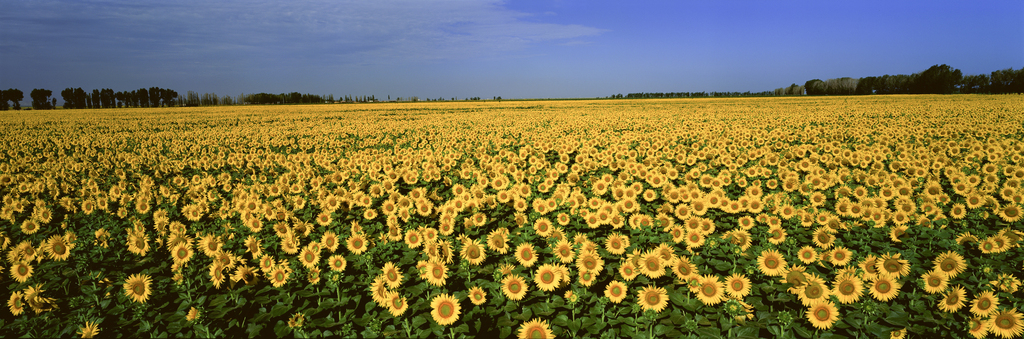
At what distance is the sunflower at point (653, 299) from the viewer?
397cm

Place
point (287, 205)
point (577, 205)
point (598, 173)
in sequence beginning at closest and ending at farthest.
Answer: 1. point (577, 205)
2. point (287, 205)
3. point (598, 173)

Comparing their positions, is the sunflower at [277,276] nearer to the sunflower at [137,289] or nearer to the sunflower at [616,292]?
the sunflower at [137,289]

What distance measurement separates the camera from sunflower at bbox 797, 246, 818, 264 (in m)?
4.81

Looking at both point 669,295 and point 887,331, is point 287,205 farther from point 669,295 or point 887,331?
point 887,331

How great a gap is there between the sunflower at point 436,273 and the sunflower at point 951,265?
5.34 meters

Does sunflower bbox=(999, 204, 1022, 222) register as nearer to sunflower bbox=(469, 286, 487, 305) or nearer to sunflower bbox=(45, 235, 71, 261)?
sunflower bbox=(469, 286, 487, 305)

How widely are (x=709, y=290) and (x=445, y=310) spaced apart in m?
2.73

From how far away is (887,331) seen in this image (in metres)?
3.67

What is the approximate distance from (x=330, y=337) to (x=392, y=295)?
0.72 meters

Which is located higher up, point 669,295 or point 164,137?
point 164,137

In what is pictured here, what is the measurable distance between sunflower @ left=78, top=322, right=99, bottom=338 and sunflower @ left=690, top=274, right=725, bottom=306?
19.1 ft

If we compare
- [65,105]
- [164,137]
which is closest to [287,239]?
[164,137]

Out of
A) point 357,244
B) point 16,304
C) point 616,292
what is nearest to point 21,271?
point 16,304

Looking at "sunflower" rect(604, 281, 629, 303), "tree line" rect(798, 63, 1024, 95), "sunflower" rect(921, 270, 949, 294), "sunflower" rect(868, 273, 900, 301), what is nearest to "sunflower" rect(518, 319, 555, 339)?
"sunflower" rect(604, 281, 629, 303)
